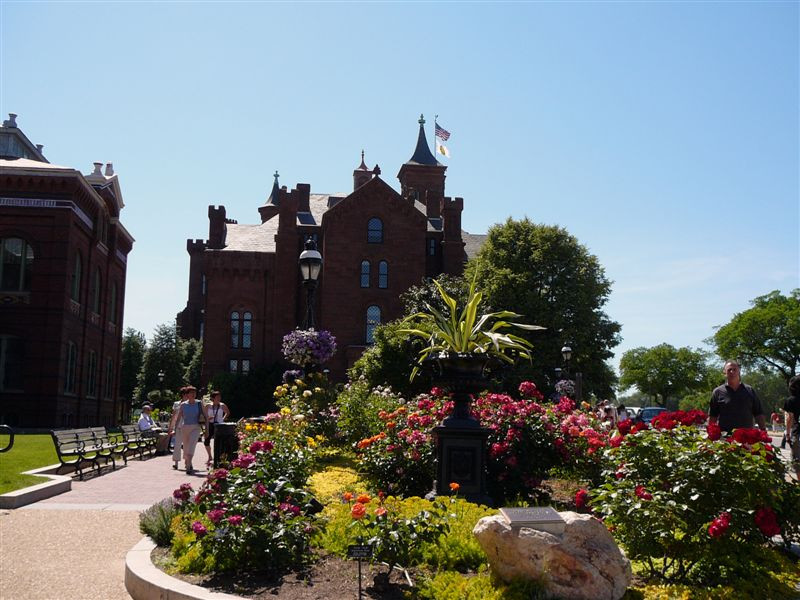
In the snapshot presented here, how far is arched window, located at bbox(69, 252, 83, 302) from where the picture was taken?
32.7 meters

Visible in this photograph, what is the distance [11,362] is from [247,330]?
66.8 ft

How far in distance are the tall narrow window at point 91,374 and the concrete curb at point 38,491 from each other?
2186cm

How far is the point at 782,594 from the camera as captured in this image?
19.5 ft

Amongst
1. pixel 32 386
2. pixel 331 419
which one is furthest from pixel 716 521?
pixel 32 386

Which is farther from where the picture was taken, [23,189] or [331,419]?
[23,189]

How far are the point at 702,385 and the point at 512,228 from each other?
62.1 metres

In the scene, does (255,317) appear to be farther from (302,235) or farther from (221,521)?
(221,521)

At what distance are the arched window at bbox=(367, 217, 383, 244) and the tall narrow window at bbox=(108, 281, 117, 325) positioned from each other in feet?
54.3

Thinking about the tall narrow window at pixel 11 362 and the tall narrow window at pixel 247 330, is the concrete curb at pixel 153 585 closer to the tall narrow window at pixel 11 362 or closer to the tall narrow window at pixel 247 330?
the tall narrow window at pixel 11 362

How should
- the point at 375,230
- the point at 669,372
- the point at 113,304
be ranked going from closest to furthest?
1. the point at 113,304
2. the point at 375,230
3. the point at 669,372

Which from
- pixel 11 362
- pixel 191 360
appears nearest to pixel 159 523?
pixel 11 362

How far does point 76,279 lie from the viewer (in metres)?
33.2

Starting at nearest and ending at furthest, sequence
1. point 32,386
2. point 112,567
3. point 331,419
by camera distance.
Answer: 1. point 112,567
2. point 331,419
3. point 32,386

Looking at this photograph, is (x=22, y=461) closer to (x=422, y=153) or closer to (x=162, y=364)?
(x=162, y=364)
